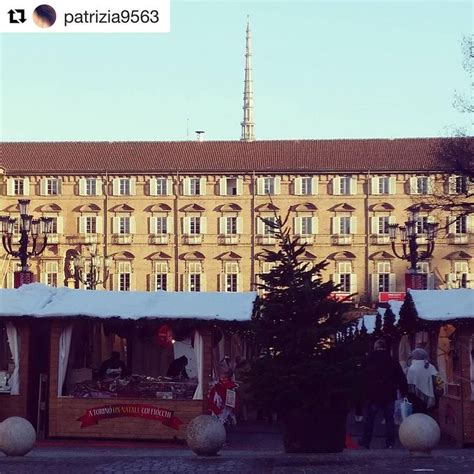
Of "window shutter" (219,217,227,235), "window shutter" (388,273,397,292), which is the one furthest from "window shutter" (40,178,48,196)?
"window shutter" (388,273,397,292)

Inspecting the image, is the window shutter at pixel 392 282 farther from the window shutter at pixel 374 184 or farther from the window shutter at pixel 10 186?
the window shutter at pixel 10 186

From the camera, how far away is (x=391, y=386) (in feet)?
62.6

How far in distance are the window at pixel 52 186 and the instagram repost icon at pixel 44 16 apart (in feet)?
242

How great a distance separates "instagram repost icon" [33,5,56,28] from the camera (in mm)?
16312

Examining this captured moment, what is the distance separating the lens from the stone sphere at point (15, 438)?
1730cm

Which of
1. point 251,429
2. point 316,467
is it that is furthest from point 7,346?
point 316,467

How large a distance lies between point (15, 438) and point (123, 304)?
4.95m

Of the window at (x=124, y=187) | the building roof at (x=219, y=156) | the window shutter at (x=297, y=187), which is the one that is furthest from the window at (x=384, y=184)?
the window at (x=124, y=187)

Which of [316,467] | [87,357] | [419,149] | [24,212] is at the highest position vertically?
[419,149]

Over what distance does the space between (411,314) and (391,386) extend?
2.78m

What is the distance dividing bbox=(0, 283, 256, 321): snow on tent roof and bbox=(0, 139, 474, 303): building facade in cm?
6486

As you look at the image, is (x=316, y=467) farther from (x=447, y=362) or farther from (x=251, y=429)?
(x=251, y=429)

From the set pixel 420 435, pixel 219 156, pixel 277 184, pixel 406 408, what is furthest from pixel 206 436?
pixel 219 156

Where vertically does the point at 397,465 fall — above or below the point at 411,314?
below
